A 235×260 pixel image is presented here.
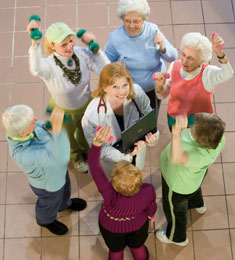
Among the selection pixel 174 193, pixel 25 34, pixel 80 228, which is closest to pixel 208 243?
pixel 174 193

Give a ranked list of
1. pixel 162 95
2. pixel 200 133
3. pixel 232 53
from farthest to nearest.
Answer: pixel 232 53 < pixel 162 95 < pixel 200 133

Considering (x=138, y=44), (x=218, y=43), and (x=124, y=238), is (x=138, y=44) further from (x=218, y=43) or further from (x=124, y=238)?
(x=124, y=238)

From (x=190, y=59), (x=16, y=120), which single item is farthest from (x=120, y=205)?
(x=190, y=59)

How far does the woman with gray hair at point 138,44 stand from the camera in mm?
2955

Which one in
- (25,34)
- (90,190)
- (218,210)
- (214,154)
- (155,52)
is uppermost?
(25,34)

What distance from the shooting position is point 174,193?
9.41ft

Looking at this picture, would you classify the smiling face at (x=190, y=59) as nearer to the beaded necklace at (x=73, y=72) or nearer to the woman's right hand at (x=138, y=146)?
the woman's right hand at (x=138, y=146)

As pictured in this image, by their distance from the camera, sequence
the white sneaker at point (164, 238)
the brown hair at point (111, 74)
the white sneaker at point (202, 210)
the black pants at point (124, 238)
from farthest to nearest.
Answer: the white sneaker at point (202, 210)
the white sneaker at point (164, 238)
the black pants at point (124, 238)
the brown hair at point (111, 74)

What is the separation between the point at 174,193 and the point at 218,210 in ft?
2.66

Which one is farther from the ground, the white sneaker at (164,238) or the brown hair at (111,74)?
the brown hair at (111,74)

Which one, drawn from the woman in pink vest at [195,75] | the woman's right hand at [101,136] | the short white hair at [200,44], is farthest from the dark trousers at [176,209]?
the short white hair at [200,44]

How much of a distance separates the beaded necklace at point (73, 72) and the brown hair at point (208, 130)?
3.38ft

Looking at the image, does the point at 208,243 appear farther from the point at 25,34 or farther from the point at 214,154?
the point at 25,34

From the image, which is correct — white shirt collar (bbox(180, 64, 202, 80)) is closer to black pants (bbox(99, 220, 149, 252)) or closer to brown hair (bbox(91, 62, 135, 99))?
brown hair (bbox(91, 62, 135, 99))
